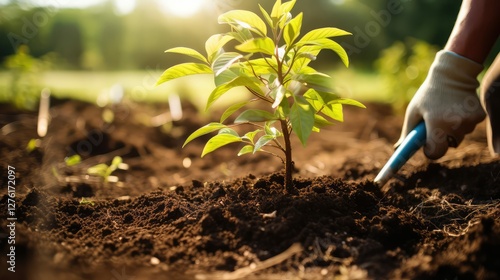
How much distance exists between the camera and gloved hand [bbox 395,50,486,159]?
2.49 m

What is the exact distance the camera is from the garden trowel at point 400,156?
2326 millimetres

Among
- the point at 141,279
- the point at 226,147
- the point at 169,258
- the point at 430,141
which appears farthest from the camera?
the point at 226,147

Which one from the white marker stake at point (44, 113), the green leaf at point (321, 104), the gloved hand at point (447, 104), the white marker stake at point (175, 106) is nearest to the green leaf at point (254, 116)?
the green leaf at point (321, 104)

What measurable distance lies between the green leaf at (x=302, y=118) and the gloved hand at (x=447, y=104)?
0.95 meters

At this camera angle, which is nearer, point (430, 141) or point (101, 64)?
point (430, 141)

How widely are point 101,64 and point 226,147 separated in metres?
3.92

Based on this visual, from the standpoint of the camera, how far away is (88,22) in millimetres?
7297

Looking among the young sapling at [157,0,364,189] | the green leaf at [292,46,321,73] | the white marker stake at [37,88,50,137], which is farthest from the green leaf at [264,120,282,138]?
the white marker stake at [37,88,50,137]

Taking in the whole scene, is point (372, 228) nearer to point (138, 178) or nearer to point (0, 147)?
point (138, 178)

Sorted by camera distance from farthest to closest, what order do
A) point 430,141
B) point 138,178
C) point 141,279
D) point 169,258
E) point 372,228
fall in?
point 138,178, point 430,141, point 372,228, point 169,258, point 141,279

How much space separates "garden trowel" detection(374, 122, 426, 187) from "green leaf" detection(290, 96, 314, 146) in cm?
74

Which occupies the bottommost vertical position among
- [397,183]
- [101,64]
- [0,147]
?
[397,183]

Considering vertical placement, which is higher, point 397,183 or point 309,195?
point 309,195

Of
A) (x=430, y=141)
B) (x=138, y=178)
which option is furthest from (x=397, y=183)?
(x=138, y=178)
